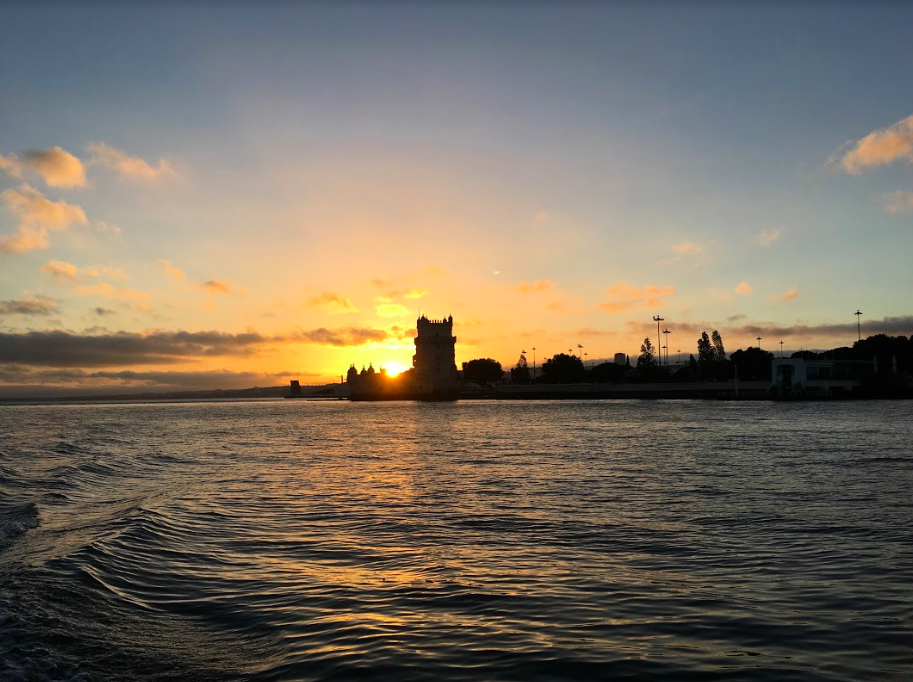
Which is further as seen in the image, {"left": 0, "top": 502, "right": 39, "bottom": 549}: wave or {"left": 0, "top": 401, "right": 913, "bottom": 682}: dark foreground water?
{"left": 0, "top": 502, "right": 39, "bottom": 549}: wave

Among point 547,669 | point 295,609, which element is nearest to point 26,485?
point 295,609

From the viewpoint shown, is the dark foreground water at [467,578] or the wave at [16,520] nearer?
the dark foreground water at [467,578]

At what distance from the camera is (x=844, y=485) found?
74.3ft

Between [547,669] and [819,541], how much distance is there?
8916 mm

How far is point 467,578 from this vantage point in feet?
39.2

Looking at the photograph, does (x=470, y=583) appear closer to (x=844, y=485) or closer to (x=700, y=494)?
(x=700, y=494)

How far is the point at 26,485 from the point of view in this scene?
2569cm

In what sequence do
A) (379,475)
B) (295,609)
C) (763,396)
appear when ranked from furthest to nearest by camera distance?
1. (763,396)
2. (379,475)
3. (295,609)

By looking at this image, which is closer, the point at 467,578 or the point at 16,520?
the point at 467,578

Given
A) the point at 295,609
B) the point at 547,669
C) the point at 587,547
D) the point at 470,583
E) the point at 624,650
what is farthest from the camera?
the point at 587,547

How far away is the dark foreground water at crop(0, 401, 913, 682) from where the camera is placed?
27.3 feet

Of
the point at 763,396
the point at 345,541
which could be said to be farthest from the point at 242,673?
the point at 763,396

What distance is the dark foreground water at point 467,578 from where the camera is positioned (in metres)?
8.31

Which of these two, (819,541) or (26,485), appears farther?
(26,485)
